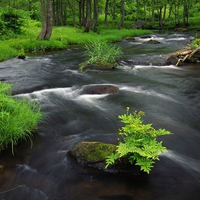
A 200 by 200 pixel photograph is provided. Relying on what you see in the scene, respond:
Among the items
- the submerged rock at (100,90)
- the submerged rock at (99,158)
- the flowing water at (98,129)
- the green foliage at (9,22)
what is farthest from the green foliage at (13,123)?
the green foliage at (9,22)

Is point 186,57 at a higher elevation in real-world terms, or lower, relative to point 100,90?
higher

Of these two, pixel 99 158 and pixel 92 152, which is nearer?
pixel 99 158

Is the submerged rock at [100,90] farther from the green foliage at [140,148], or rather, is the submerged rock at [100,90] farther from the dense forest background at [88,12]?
the dense forest background at [88,12]

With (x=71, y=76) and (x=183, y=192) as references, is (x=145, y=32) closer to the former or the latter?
(x=71, y=76)

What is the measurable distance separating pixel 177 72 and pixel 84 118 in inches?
293

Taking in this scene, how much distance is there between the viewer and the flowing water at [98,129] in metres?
4.61

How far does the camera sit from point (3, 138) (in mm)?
5629

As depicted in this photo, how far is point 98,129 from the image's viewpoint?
23.3 feet

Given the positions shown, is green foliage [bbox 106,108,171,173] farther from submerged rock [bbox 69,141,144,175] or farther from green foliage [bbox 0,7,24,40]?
green foliage [bbox 0,7,24,40]

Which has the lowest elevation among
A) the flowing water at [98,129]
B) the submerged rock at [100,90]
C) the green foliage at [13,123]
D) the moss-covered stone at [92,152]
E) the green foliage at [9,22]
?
the flowing water at [98,129]

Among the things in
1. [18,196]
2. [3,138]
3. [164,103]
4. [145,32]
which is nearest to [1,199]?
[18,196]

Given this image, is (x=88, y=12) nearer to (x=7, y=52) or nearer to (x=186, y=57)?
(x=7, y=52)

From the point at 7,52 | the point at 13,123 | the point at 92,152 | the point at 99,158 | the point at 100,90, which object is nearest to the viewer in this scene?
the point at 99,158

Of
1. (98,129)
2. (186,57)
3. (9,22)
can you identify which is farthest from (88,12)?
(98,129)
